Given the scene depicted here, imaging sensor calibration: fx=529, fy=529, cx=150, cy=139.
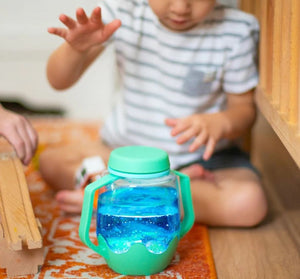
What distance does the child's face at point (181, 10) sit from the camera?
95 centimetres

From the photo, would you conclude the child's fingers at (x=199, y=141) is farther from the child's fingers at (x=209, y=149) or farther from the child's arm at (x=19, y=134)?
the child's arm at (x=19, y=134)

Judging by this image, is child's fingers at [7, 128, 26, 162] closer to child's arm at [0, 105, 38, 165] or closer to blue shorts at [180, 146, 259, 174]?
child's arm at [0, 105, 38, 165]

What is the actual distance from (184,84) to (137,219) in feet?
1.36

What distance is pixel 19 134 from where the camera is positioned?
39.1 inches

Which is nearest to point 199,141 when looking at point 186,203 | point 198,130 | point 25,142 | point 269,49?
point 198,130

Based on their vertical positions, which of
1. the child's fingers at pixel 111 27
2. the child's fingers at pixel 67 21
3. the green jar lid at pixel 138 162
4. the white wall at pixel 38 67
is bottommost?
the white wall at pixel 38 67

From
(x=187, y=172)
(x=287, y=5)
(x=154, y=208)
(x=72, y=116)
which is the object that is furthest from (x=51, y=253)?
(x=72, y=116)

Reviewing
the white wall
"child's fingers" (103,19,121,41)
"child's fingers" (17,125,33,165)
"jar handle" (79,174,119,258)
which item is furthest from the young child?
the white wall

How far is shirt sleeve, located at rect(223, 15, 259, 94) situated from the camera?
108cm

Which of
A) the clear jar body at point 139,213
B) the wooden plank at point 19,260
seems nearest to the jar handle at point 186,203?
the clear jar body at point 139,213

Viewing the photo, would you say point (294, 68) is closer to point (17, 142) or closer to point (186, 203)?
point (186, 203)

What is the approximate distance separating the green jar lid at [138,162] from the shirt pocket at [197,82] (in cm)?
35

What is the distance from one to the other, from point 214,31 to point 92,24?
278 millimetres

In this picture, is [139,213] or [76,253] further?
[76,253]
